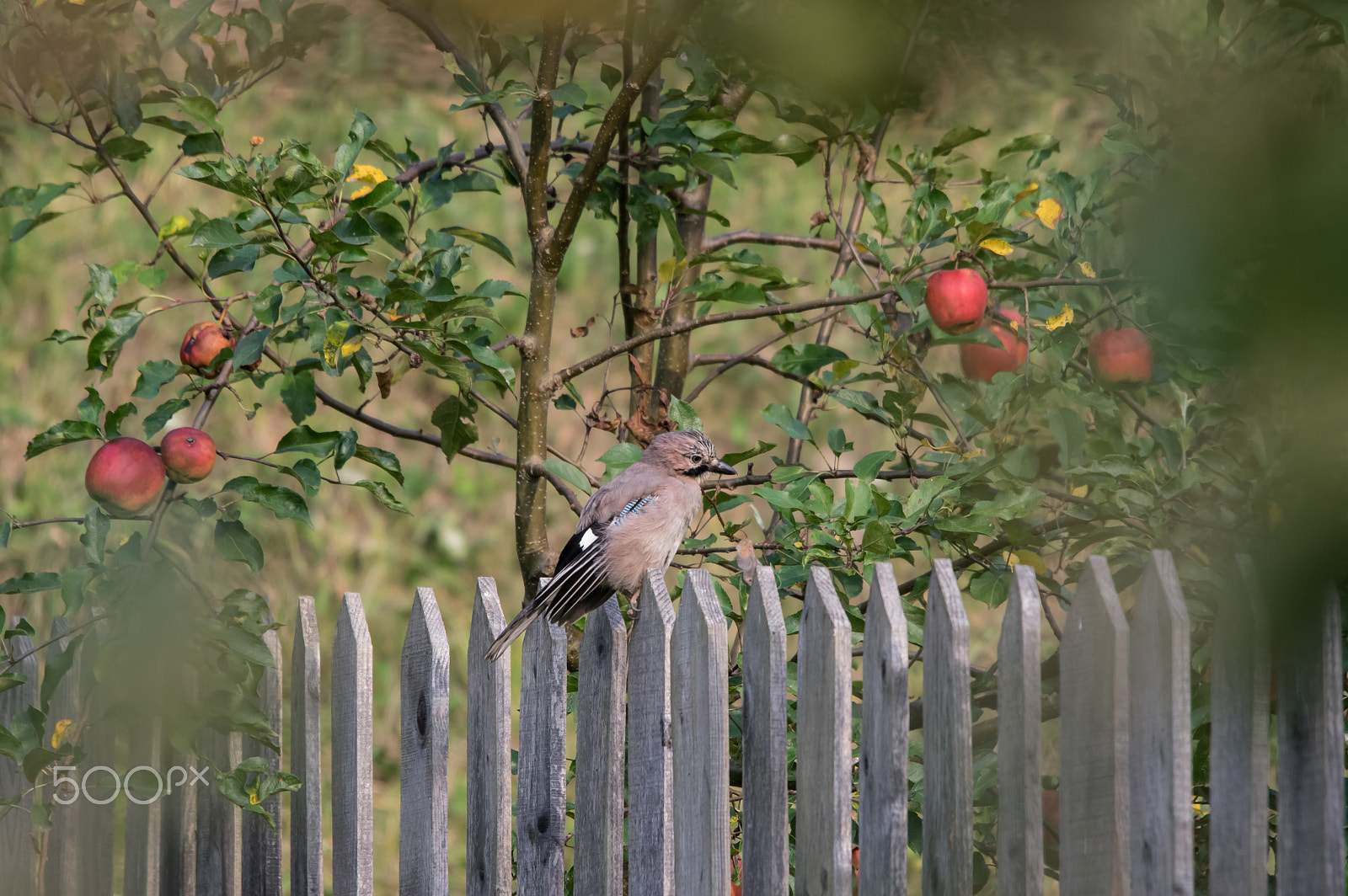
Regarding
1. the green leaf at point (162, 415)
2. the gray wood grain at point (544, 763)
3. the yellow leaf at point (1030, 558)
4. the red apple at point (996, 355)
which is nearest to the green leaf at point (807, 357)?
the red apple at point (996, 355)

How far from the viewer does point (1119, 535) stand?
2.45 meters

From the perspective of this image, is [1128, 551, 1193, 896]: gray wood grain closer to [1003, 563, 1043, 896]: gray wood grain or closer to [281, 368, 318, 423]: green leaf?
[1003, 563, 1043, 896]: gray wood grain

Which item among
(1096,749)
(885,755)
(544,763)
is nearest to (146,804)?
(544,763)

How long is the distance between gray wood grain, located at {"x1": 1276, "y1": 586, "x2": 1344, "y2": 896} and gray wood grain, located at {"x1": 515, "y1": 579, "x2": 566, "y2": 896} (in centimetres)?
134

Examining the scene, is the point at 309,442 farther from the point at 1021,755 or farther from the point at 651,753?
the point at 1021,755

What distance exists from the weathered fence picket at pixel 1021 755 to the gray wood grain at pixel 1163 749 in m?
0.17

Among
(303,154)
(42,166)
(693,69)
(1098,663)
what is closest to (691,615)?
(1098,663)

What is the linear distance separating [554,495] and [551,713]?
5245mm

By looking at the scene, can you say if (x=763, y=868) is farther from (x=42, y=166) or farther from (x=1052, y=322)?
(x=42, y=166)

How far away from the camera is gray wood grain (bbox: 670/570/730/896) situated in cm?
227

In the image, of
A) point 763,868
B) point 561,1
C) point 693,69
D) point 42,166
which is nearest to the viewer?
point 561,1

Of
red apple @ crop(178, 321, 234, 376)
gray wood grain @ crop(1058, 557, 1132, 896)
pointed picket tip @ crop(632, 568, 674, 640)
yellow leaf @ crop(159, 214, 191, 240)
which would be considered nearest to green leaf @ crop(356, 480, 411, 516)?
red apple @ crop(178, 321, 234, 376)

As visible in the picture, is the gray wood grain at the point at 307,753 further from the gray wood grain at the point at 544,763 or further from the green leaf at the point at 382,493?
the gray wood grain at the point at 544,763

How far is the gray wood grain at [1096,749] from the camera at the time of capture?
2.03 m
